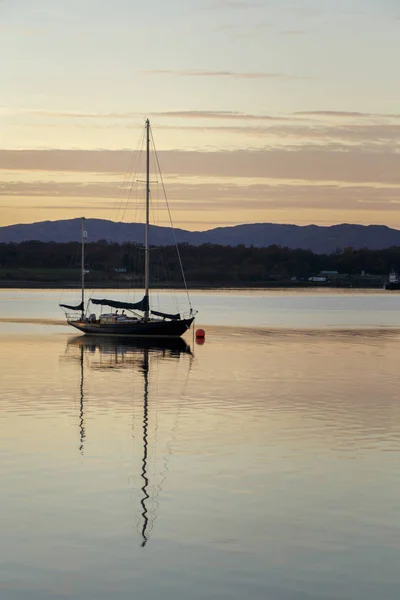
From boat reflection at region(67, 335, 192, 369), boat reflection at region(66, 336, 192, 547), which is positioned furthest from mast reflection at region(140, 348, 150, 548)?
boat reflection at region(67, 335, 192, 369)

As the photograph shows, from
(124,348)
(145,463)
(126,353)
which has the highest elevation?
(145,463)

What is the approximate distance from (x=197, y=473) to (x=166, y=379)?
93.9ft

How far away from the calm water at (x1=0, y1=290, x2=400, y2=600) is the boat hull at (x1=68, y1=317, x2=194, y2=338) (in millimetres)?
28918

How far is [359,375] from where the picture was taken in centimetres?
6175

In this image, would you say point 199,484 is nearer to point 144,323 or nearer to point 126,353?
point 126,353

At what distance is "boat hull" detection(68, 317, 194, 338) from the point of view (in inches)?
3642

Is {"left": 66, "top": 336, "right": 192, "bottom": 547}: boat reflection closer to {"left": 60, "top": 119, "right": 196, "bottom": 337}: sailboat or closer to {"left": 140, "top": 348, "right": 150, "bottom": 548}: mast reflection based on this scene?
{"left": 140, "top": 348, "right": 150, "bottom": 548}: mast reflection

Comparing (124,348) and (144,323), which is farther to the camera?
(144,323)

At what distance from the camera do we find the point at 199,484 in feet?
97.2

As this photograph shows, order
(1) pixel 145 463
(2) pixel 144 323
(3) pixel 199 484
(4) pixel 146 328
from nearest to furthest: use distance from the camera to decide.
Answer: (3) pixel 199 484 → (1) pixel 145 463 → (2) pixel 144 323 → (4) pixel 146 328

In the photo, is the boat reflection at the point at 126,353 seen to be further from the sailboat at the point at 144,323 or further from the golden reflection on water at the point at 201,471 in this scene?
the sailboat at the point at 144,323

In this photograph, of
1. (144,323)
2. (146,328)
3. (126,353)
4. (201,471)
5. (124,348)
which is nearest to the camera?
(201,471)

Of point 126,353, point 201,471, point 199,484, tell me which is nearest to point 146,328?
point 126,353

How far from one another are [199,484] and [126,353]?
167 ft
